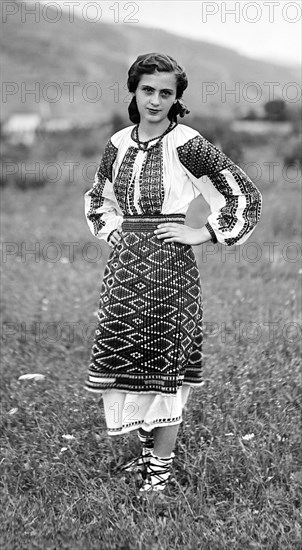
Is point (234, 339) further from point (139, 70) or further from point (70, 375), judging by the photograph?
point (139, 70)

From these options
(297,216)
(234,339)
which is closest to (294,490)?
(234,339)

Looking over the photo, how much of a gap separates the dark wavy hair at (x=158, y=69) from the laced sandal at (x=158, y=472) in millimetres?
1646

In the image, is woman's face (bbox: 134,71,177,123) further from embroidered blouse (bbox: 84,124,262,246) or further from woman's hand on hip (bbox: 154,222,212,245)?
woman's hand on hip (bbox: 154,222,212,245)

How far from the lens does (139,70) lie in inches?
125

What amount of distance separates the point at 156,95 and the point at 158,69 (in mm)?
111

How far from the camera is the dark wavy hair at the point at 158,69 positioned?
10.3ft

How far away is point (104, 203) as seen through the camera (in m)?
3.58

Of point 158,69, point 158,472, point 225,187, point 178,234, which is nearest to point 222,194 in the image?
point 225,187

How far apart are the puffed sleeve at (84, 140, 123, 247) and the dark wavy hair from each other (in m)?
0.30

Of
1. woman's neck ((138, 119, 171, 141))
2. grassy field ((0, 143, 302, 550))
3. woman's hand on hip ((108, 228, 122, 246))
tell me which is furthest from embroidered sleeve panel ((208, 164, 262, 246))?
grassy field ((0, 143, 302, 550))

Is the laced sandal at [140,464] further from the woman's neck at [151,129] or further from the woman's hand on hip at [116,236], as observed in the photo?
the woman's neck at [151,129]

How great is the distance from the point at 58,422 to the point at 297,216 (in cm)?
507

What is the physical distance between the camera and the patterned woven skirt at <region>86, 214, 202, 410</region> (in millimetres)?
3238

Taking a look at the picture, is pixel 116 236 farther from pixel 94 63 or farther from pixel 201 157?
pixel 94 63
